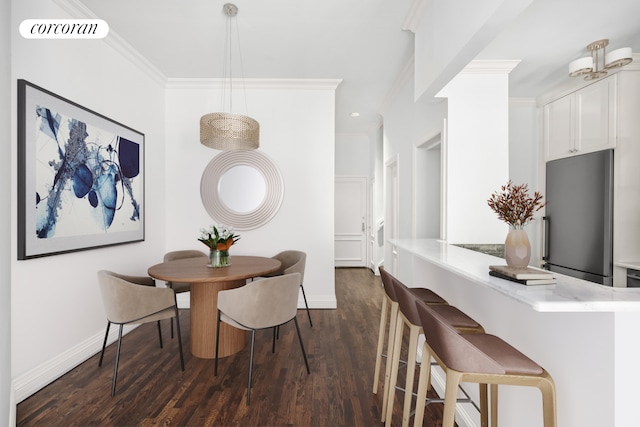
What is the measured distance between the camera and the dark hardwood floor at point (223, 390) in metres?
1.78

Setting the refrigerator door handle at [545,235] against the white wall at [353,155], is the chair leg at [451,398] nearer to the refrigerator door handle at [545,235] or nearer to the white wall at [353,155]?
the refrigerator door handle at [545,235]

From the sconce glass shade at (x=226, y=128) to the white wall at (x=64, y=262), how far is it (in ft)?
3.08

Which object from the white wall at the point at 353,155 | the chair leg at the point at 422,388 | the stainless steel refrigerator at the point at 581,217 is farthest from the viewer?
the white wall at the point at 353,155

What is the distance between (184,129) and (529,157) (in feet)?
14.0

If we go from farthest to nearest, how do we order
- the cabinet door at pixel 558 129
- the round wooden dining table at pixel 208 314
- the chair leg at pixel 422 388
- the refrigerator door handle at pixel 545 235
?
1. the refrigerator door handle at pixel 545 235
2. the cabinet door at pixel 558 129
3. the round wooden dining table at pixel 208 314
4. the chair leg at pixel 422 388

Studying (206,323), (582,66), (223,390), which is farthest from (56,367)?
(582,66)

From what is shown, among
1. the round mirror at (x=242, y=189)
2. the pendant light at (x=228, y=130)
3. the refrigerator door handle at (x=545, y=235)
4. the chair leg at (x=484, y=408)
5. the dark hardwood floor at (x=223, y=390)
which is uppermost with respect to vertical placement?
the pendant light at (x=228, y=130)

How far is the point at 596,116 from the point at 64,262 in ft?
15.7

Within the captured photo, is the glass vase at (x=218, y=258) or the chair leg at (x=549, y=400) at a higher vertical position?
the glass vase at (x=218, y=258)

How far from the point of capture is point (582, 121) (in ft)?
9.81

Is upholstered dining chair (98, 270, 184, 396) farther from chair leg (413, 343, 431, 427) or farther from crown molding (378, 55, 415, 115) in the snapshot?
crown molding (378, 55, 415, 115)

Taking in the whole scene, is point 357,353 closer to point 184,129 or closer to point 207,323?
point 207,323

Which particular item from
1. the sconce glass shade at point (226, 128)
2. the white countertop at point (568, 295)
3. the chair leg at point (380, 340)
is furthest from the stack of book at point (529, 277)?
the sconce glass shade at point (226, 128)

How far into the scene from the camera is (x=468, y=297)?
70.2 inches
